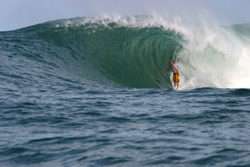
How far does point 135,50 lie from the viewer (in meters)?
33.8

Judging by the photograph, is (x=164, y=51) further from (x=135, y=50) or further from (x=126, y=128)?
(x=126, y=128)

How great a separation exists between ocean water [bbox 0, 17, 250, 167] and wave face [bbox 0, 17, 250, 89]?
6 centimetres

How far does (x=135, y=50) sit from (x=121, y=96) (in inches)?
550

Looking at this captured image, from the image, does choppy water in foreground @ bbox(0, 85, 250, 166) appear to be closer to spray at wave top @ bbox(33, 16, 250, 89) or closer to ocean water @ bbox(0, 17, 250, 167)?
ocean water @ bbox(0, 17, 250, 167)

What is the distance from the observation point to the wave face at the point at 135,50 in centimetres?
2938

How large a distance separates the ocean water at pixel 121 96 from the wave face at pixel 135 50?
6 cm

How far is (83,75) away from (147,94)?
7336 millimetres

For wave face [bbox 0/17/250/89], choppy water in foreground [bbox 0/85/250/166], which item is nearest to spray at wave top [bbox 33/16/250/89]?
wave face [bbox 0/17/250/89]

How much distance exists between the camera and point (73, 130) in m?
14.9

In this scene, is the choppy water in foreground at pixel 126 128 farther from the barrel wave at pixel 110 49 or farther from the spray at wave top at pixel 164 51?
the spray at wave top at pixel 164 51

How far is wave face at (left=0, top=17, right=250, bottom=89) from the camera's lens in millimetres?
29375

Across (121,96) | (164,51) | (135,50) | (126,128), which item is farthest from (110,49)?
(126,128)

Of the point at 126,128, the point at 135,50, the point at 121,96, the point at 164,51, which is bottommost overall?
the point at 126,128

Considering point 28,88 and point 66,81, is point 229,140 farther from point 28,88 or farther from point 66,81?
point 66,81
